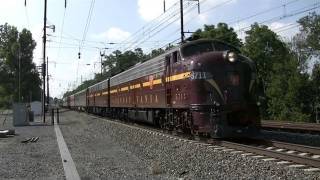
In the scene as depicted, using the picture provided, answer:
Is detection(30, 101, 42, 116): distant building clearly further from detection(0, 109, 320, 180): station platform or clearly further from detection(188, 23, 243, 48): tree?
detection(0, 109, 320, 180): station platform

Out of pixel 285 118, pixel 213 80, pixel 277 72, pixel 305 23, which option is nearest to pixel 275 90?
pixel 277 72

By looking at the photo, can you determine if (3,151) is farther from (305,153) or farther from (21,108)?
(21,108)

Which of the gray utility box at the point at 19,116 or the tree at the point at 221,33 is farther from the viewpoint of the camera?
the tree at the point at 221,33

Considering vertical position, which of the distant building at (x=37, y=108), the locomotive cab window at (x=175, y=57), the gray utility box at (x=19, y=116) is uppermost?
the locomotive cab window at (x=175, y=57)

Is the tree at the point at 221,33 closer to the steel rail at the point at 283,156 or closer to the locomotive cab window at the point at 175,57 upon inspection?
the locomotive cab window at the point at 175,57

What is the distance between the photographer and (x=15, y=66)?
9950 cm

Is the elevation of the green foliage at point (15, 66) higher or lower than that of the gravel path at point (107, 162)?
higher

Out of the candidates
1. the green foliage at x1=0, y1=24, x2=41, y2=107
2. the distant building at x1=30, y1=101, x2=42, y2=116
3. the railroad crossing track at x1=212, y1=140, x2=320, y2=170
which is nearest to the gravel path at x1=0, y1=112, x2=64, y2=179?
the railroad crossing track at x1=212, y1=140, x2=320, y2=170

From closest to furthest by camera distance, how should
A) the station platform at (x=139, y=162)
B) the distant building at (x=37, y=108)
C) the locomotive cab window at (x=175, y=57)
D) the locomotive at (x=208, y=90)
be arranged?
the station platform at (x=139, y=162) < the locomotive at (x=208, y=90) < the locomotive cab window at (x=175, y=57) < the distant building at (x=37, y=108)

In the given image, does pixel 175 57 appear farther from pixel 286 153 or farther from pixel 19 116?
pixel 19 116

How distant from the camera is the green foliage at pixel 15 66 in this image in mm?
98938

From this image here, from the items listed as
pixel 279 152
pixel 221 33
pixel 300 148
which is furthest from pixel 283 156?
pixel 221 33

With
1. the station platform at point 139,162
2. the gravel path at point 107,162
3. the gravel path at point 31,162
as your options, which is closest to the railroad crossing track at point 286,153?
the station platform at point 139,162

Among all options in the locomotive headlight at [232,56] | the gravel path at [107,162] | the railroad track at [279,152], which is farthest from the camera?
the locomotive headlight at [232,56]
